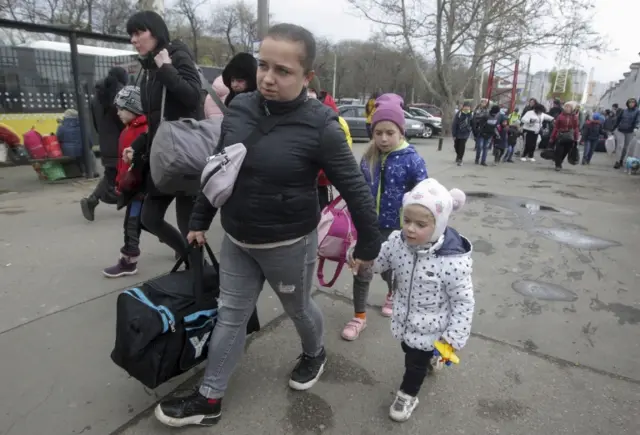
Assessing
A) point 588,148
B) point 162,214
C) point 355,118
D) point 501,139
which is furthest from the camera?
point 355,118

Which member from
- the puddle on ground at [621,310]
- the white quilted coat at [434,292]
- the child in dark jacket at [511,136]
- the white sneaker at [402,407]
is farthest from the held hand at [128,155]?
the child in dark jacket at [511,136]

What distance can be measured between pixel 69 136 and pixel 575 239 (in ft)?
25.0

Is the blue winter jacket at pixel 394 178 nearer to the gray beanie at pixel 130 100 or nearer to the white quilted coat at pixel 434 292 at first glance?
the white quilted coat at pixel 434 292

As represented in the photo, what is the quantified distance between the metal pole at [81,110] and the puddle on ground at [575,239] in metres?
7.00

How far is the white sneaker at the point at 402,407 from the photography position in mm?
2279

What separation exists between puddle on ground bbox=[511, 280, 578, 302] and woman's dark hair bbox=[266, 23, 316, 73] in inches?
116

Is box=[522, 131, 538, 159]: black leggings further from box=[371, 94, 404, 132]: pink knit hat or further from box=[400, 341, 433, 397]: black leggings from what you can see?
box=[400, 341, 433, 397]: black leggings

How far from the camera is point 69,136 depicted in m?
7.47

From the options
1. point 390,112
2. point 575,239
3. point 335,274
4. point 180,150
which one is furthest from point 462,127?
point 180,150

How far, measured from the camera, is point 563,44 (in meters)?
20.6

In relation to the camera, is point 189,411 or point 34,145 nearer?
point 189,411

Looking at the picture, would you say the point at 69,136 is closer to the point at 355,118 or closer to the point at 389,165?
the point at 389,165

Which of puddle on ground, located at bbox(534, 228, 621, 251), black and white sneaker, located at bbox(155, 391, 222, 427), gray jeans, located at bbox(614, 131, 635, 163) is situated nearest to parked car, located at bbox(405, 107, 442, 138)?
gray jeans, located at bbox(614, 131, 635, 163)

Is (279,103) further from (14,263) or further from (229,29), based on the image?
(229,29)
